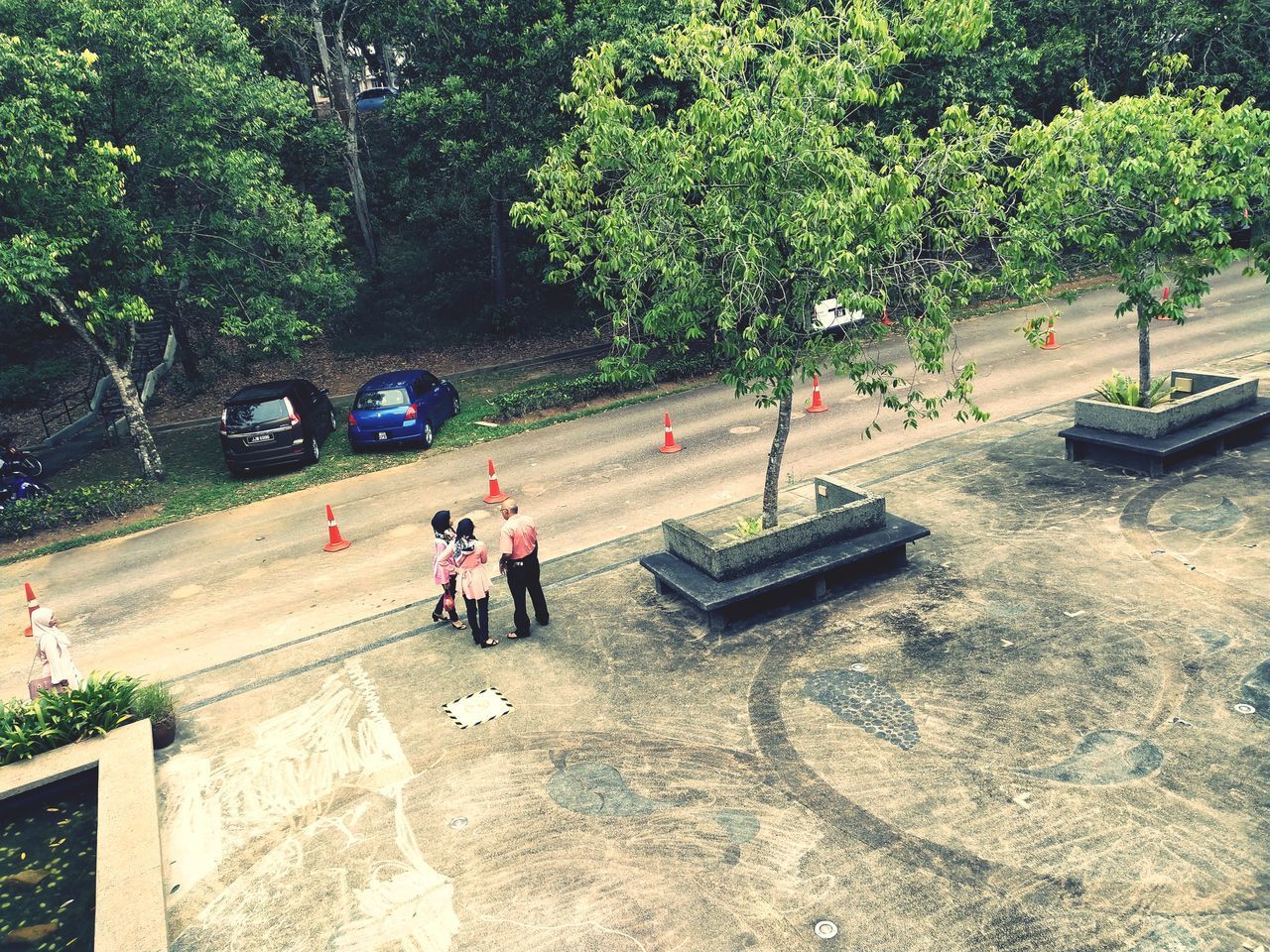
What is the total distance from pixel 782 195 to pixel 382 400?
13615mm

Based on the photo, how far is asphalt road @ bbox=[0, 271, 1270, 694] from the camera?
43.5 ft

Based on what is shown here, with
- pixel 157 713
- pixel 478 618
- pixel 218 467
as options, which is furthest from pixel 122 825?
pixel 218 467

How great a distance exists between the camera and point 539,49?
968 inches

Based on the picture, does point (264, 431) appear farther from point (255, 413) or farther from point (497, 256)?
point (497, 256)

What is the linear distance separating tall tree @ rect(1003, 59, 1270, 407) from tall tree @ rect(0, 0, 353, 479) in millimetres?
16110

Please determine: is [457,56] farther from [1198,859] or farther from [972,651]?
[1198,859]

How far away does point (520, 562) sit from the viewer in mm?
10977

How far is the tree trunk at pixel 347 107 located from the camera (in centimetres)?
3170

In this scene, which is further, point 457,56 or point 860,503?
point 457,56

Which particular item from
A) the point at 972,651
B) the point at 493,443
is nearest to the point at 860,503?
the point at 972,651

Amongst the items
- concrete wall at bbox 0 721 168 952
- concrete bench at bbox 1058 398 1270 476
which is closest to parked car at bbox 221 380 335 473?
concrete wall at bbox 0 721 168 952

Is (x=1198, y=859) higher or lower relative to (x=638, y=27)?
lower

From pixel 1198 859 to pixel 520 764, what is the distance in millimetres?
5492

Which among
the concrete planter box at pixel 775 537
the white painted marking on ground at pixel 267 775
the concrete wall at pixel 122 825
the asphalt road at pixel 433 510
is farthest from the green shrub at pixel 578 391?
the concrete wall at pixel 122 825
